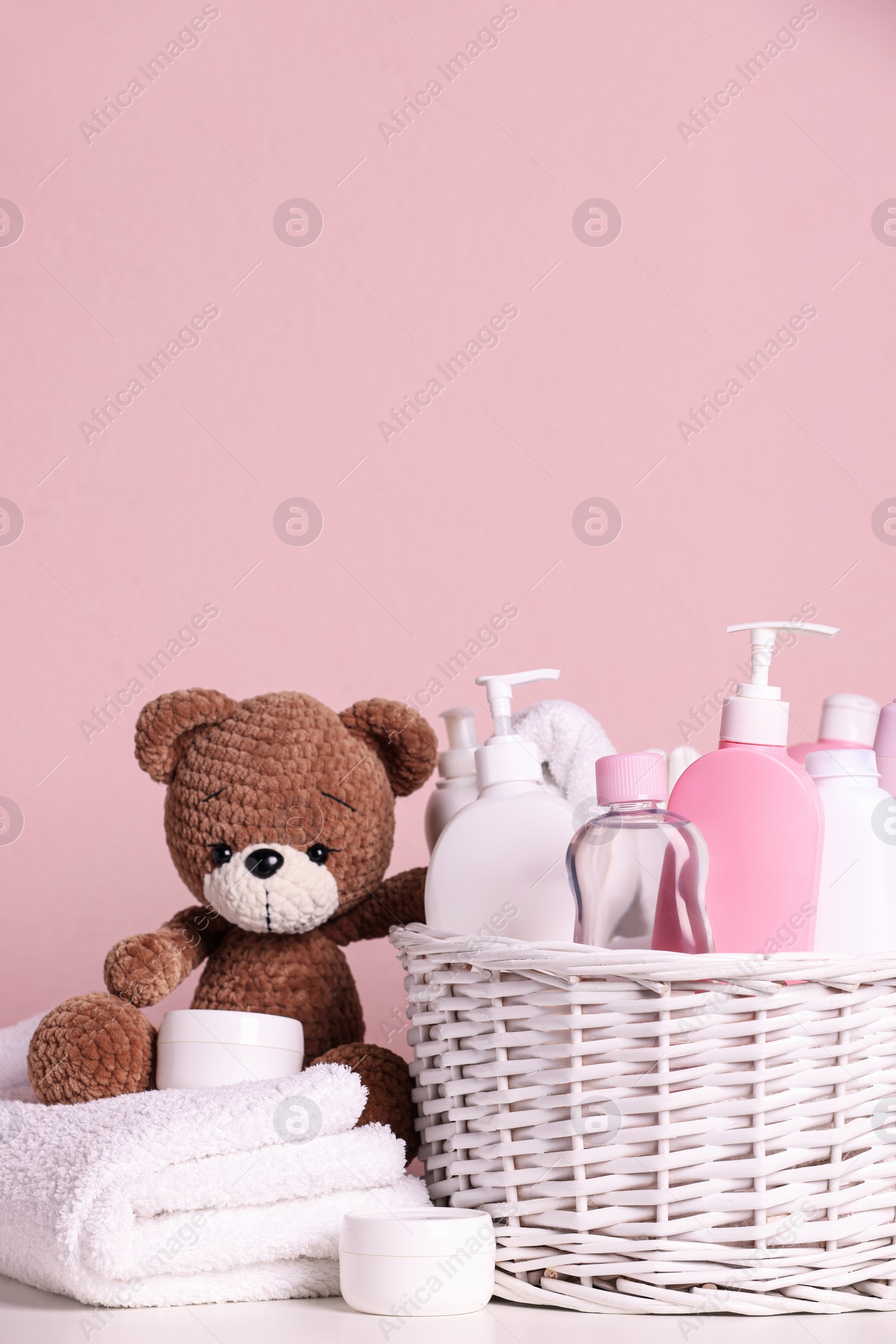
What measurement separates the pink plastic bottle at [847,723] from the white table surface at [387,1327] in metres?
0.27

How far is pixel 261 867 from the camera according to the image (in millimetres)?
735

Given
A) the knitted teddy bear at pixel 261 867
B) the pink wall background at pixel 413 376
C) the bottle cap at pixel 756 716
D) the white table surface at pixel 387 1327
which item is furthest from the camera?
the pink wall background at pixel 413 376

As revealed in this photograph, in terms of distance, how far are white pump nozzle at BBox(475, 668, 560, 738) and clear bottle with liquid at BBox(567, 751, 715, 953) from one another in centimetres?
12

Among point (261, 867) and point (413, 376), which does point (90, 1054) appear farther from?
point (413, 376)

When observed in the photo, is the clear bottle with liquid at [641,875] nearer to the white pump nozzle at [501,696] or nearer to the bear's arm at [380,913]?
the white pump nozzle at [501,696]

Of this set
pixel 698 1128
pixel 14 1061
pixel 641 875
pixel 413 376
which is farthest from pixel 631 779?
pixel 413 376

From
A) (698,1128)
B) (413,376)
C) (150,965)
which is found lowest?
(698,1128)

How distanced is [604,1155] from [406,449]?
860mm

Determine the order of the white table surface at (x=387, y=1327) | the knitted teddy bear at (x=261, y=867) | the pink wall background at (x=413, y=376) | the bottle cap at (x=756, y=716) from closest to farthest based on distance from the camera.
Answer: the white table surface at (x=387, y=1327)
the bottle cap at (x=756, y=716)
the knitted teddy bear at (x=261, y=867)
the pink wall background at (x=413, y=376)

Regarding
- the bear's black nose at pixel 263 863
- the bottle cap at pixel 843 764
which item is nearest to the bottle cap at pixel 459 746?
the bear's black nose at pixel 263 863

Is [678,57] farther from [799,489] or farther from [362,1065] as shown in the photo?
[362,1065]

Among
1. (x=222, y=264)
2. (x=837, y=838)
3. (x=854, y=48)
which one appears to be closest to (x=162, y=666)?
(x=222, y=264)

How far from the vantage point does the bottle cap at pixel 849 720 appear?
2.16 feet

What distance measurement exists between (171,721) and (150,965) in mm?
151
